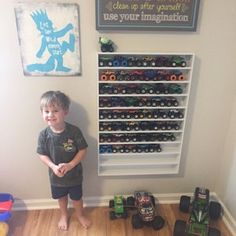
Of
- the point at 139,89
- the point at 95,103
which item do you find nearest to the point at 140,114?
the point at 139,89

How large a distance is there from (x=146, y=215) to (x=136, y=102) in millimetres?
688

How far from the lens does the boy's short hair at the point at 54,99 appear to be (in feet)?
4.55

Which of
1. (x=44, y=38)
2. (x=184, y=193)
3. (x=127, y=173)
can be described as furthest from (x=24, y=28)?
(x=184, y=193)

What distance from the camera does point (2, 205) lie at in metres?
1.68

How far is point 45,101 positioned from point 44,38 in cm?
33

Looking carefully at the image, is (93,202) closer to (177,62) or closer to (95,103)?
(95,103)

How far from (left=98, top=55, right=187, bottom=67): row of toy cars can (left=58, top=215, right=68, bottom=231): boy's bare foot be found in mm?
977

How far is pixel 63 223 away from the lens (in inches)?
66.2

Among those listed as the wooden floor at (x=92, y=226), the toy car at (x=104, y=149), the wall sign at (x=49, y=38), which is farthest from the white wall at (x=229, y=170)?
the wall sign at (x=49, y=38)

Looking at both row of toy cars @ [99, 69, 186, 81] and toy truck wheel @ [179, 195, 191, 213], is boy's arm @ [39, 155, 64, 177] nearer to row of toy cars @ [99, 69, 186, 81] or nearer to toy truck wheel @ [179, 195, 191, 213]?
row of toy cars @ [99, 69, 186, 81]

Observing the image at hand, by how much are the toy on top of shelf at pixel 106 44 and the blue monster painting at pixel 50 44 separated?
0.15 m

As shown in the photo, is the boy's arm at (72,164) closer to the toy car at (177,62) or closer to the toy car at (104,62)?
the toy car at (104,62)

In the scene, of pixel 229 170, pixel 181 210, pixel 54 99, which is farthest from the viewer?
pixel 181 210

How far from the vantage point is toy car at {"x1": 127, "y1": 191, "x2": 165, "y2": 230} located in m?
1.65
